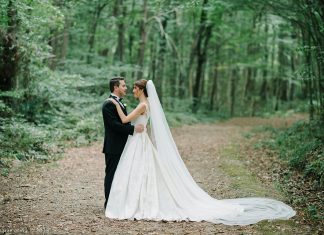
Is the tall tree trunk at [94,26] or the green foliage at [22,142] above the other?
the tall tree trunk at [94,26]

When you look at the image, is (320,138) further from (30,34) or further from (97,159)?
(30,34)

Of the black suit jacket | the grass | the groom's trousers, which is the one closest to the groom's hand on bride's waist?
the black suit jacket

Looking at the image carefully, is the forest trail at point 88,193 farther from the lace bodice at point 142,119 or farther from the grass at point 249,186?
the lace bodice at point 142,119

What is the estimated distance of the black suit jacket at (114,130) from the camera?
26.0ft

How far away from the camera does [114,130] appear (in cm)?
799

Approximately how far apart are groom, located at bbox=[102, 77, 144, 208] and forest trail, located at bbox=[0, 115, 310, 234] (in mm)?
917

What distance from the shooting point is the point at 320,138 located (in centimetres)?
1287

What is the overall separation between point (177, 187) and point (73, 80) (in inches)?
409

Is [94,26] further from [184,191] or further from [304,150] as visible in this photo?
[184,191]

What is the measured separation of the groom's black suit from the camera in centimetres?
792

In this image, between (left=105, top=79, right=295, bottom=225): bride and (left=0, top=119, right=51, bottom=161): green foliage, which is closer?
(left=105, top=79, right=295, bottom=225): bride

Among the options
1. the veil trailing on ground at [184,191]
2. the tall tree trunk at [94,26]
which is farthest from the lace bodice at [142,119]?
the tall tree trunk at [94,26]

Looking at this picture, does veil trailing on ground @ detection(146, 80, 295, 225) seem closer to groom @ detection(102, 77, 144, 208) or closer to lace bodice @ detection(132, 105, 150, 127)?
lace bodice @ detection(132, 105, 150, 127)

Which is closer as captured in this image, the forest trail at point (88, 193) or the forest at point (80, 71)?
the forest trail at point (88, 193)
